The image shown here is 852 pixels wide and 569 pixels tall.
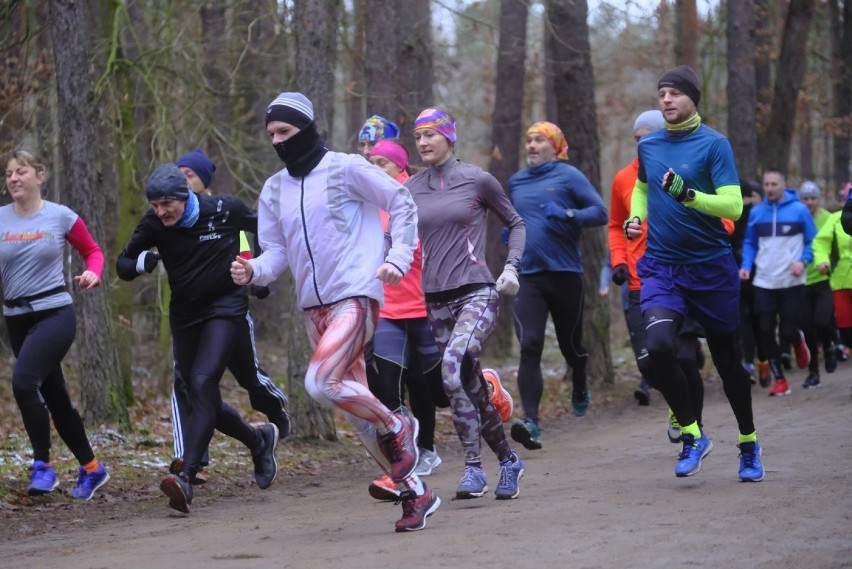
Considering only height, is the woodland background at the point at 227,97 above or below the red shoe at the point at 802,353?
above

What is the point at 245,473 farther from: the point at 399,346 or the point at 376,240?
the point at 376,240

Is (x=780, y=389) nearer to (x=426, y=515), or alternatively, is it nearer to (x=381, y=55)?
(x=381, y=55)

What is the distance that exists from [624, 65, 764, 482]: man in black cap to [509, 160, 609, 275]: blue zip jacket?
2.79m

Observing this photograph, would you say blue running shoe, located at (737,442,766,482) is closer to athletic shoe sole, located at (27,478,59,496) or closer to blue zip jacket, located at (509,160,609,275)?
blue zip jacket, located at (509,160,609,275)

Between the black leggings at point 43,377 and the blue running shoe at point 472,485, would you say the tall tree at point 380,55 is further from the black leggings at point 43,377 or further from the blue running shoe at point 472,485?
the blue running shoe at point 472,485

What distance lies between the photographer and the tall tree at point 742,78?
1966cm

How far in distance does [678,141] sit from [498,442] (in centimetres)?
206

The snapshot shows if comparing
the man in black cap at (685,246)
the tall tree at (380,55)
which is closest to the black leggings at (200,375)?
the man in black cap at (685,246)

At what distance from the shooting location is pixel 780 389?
565 inches

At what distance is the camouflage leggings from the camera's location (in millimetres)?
7438

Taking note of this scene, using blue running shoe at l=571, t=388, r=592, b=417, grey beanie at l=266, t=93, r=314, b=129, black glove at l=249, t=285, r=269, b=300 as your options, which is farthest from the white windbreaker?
blue running shoe at l=571, t=388, r=592, b=417

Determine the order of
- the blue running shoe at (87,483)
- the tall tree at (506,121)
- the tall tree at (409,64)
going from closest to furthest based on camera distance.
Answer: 1. the blue running shoe at (87,483)
2. the tall tree at (409,64)
3. the tall tree at (506,121)

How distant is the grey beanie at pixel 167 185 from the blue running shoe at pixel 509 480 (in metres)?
2.55

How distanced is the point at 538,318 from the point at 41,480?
4076 millimetres
